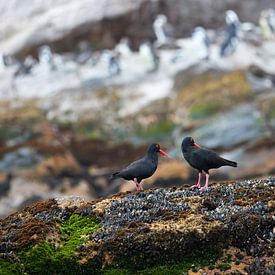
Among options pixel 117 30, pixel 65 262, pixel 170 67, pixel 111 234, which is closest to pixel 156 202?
pixel 111 234

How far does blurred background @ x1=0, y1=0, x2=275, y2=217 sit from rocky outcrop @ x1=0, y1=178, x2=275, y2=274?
4356 centimetres

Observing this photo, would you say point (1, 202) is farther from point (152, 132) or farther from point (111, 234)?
point (111, 234)

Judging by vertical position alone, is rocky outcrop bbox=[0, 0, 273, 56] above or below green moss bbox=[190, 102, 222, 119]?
above

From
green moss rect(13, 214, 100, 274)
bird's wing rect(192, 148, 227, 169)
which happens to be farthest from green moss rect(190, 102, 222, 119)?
green moss rect(13, 214, 100, 274)

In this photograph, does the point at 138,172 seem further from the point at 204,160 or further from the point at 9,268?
the point at 9,268

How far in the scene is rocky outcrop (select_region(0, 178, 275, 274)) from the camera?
18.5m

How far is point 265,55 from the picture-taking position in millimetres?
88438

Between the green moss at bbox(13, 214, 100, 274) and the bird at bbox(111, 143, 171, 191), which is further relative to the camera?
the bird at bbox(111, 143, 171, 191)

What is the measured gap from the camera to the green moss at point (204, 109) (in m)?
76.8

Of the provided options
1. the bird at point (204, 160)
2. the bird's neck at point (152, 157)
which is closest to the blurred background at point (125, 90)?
the bird's neck at point (152, 157)

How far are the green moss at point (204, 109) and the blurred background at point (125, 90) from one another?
0.12 metres

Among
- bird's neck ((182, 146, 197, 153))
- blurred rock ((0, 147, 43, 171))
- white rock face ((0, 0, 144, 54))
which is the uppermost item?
white rock face ((0, 0, 144, 54))

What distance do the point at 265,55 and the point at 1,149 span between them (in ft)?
114

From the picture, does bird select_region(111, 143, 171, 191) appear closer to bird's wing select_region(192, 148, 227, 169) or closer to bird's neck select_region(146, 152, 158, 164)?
bird's neck select_region(146, 152, 158, 164)
